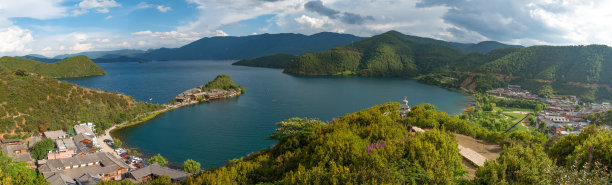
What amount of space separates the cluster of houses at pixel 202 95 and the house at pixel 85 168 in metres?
31.0

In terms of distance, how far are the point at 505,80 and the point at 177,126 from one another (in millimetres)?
85487

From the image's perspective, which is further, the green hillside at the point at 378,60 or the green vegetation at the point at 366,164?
the green hillside at the point at 378,60

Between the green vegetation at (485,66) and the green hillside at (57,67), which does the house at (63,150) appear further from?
the green hillside at (57,67)

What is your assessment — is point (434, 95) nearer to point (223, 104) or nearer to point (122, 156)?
point (223, 104)

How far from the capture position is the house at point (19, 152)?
23.5 metres

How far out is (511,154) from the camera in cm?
940

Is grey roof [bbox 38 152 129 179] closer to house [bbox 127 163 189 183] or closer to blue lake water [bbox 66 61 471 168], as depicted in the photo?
house [bbox 127 163 189 183]

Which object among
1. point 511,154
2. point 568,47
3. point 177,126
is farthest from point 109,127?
point 568,47

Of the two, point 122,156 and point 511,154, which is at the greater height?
point 511,154

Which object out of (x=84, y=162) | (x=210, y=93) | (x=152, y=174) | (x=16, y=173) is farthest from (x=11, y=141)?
(x=210, y=93)

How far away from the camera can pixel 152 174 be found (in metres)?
22.5

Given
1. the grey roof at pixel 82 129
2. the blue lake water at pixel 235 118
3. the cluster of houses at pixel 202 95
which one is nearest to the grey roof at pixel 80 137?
the grey roof at pixel 82 129

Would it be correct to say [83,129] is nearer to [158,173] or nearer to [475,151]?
[158,173]

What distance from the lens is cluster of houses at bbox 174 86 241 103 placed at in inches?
2192
